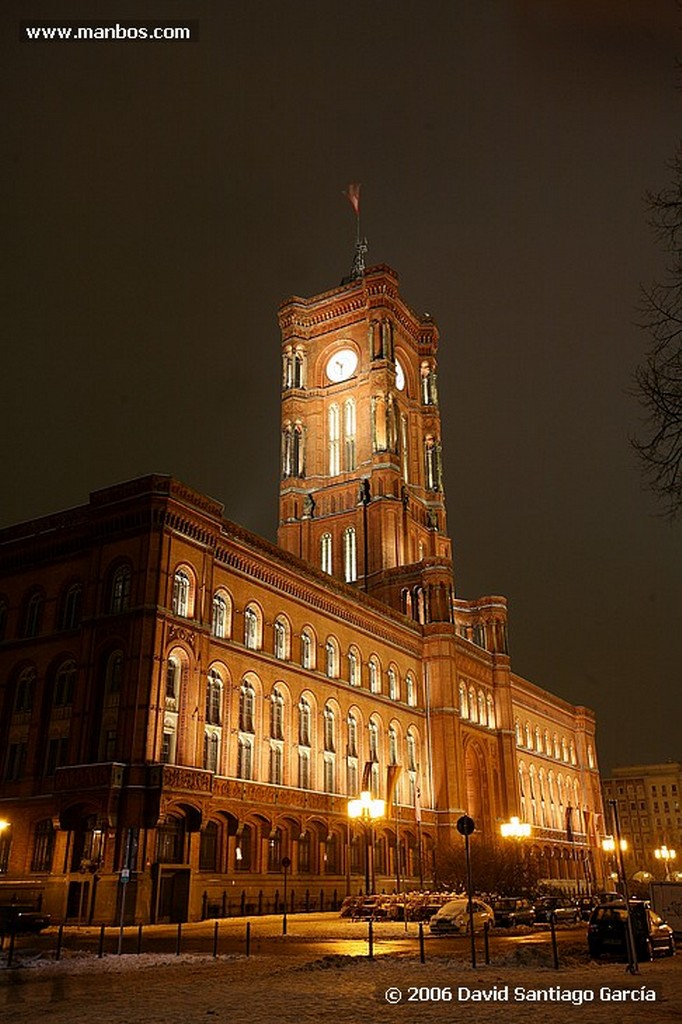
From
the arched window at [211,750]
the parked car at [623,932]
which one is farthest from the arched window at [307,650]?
the parked car at [623,932]

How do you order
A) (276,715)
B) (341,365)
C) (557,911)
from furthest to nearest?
(341,365)
(276,715)
(557,911)

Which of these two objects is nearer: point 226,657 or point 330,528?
point 226,657

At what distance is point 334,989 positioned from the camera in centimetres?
1586

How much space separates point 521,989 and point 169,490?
29.4m

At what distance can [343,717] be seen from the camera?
174ft

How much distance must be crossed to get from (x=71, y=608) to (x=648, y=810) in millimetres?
126206

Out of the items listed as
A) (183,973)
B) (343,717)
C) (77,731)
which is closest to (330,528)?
(343,717)

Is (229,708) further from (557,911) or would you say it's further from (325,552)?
(325,552)

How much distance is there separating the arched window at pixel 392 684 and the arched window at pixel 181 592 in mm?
21966

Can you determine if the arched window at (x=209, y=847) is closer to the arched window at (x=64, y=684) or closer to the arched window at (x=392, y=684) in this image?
the arched window at (x=64, y=684)

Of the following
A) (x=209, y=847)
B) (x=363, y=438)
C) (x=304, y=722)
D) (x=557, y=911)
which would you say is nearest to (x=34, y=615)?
(x=209, y=847)

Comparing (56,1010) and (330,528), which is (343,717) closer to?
(330,528)

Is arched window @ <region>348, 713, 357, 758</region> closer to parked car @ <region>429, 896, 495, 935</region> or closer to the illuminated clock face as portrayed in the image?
parked car @ <region>429, 896, 495, 935</region>

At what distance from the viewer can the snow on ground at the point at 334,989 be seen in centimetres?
1288
